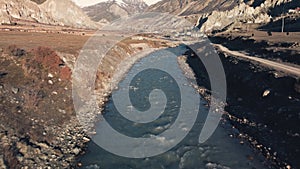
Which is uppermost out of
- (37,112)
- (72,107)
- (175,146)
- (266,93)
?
(37,112)

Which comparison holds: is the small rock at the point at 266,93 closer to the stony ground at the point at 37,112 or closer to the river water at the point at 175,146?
the river water at the point at 175,146

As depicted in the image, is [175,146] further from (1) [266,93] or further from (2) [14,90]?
(2) [14,90]

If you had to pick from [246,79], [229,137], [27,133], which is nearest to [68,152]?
[27,133]

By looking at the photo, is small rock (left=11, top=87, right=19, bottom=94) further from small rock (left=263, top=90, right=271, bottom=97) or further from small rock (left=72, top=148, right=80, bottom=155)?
small rock (left=263, top=90, right=271, bottom=97)

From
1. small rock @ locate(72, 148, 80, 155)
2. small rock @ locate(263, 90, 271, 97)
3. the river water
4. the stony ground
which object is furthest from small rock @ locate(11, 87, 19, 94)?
small rock @ locate(263, 90, 271, 97)

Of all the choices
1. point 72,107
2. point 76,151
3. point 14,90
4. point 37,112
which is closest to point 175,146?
point 76,151

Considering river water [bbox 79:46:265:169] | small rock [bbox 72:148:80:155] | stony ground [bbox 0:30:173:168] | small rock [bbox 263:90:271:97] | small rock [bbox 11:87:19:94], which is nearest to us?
stony ground [bbox 0:30:173:168]

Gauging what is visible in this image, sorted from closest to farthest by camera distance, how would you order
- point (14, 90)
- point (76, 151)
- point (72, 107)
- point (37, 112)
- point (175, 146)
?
point (76, 151)
point (175, 146)
point (37, 112)
point (14, 90)
point (72, 107)

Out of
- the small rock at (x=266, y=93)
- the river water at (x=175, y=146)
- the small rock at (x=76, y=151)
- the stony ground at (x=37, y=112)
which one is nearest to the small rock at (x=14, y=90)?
the stony ground at (x=37, y=112)

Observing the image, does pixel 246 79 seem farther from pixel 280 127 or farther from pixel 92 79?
pixel 92 79

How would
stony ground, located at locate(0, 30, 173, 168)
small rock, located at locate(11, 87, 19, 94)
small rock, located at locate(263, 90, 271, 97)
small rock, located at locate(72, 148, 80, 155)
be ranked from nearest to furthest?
1. stony ground, located at locate(0, 30, 173, 168)
2. small rock, located at locate(72, 148, 80, 155)
3. small rock, located at locate(11, 87, 19, 94)
4. small rock, located at locate(263, 90, 271, 97)

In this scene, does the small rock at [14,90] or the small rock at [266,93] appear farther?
the small rock at [266,93]
